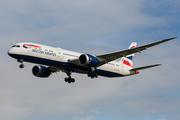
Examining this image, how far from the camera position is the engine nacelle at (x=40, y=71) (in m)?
53.3

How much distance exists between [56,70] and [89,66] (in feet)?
27.0

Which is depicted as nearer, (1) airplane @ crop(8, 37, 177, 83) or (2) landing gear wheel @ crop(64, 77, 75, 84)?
(1) airplane @ crop(8, 37, 177, 83)

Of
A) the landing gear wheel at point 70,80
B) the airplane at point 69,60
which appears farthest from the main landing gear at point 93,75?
the landing gear wheel at point 70,80

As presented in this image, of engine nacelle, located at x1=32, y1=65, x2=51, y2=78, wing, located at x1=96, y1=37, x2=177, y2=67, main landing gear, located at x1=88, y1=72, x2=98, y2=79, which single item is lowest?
main landing gear, located at x1=88, y1=72, x2=98, y2=79

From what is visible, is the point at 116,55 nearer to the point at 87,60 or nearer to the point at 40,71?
the point at 87,60

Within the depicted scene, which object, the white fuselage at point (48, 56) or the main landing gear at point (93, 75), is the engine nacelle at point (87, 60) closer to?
Answer: the white fuselage at point (48, 56)

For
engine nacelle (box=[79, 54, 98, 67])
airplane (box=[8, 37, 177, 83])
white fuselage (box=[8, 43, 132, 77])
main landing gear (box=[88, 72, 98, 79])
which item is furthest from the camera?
main landing gear (box=[88, 72, 98, 79])

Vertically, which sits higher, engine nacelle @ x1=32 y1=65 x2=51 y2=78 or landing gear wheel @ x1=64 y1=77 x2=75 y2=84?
engine nacelle @ x1=32 y1=65 x2=51 y2=78

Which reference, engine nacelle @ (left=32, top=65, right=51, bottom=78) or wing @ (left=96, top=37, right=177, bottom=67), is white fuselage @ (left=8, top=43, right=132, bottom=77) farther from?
engine nacelle @ (left=32, top=65, right=51, bottom=78)

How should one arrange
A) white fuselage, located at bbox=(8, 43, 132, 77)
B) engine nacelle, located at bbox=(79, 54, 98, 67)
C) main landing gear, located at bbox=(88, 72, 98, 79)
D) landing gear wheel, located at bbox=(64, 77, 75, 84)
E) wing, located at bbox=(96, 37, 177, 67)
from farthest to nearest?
landing gear wheel, located at bbox=(64, 77, 75, 84)
main landing gear, located at bbox=(88, 72, 98, 79)
engine nacelle, located at bbox=(79, 54, 98, 67)
wing, located at bbox=(96, 37, 177, 67)
white fuselage, located at bbox=(8, 43, 132, 77)

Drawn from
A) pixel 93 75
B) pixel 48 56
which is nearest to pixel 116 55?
pixel 93 75

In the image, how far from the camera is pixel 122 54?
47.2 metres

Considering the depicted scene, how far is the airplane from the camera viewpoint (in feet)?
145

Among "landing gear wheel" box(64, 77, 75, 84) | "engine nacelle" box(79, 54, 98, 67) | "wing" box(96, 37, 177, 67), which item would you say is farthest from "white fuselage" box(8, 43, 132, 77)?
"landing gear wheel" box(64, 77, 75, 84)
